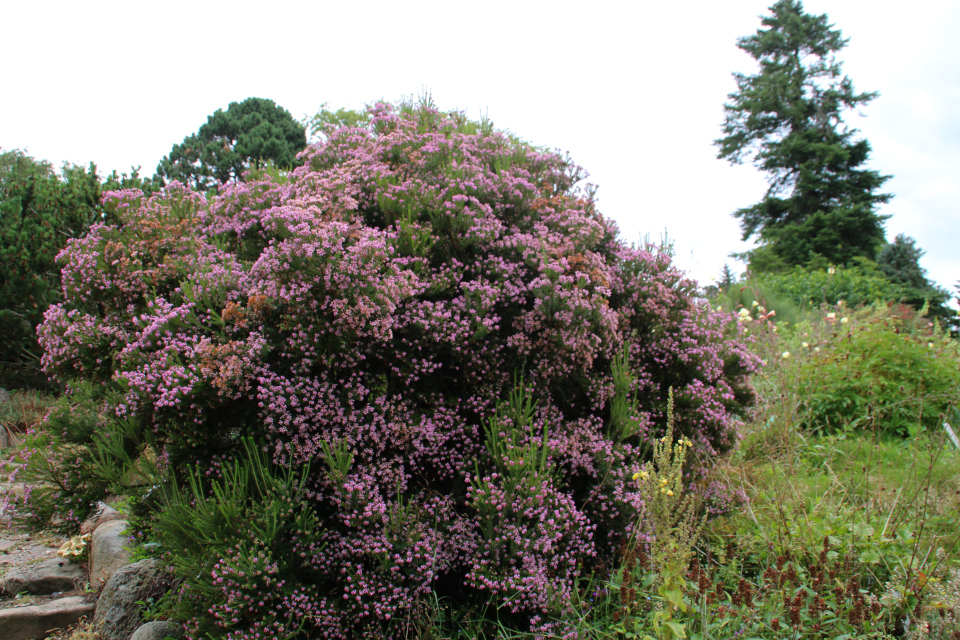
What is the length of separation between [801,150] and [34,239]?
28.2m

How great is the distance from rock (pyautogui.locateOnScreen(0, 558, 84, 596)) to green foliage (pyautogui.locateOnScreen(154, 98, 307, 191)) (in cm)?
1247

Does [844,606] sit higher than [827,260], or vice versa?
[827,260]

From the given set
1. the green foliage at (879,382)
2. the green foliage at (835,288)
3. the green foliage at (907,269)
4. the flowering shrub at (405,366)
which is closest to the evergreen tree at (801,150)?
the green foliage at (907,269)

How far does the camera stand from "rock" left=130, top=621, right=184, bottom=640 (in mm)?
3623

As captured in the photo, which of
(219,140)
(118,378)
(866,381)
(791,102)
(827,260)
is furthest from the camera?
(791,102)

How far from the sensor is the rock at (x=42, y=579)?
4.89 meters

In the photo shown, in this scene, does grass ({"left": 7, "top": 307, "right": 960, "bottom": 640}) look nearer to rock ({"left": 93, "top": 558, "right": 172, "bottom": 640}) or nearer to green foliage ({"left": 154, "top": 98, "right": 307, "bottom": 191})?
rock ({"left": 93, "top": 558, "right": 172, "bottom": 640})

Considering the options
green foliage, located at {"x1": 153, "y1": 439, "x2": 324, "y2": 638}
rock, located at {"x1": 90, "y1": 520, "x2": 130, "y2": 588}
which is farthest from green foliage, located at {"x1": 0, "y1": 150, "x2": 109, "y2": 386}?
green foliage, located at {"x1": 153, "y1": 439, "x2": 324, "y2": 638}

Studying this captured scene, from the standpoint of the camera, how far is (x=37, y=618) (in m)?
4.39

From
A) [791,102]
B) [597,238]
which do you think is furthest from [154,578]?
[791,102]

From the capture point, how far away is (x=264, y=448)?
331 centimetres

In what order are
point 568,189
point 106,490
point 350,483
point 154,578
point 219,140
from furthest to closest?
point 219,140
point 568,189
point 154,578
point 106,490
point 350,483

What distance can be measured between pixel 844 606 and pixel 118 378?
176 inches

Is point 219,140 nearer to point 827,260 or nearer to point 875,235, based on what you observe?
point 827,260
